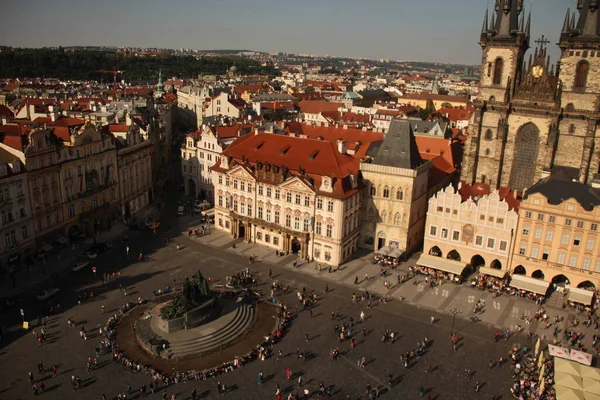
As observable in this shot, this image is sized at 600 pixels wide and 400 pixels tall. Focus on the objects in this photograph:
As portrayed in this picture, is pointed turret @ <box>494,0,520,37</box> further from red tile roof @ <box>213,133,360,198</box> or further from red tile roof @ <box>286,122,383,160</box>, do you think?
red tile roof @ <box>213,133,360,198</box>

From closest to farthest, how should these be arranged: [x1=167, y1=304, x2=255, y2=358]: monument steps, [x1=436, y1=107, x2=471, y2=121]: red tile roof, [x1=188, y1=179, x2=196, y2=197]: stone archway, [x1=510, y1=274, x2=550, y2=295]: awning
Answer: [x1=167, y1=304, x2=255, y2=358]: monument steps < [x1=510, y1=274, x2=550, y2=295]: awning < [x1=188, y1=179, x2=196, y2=197]: stone archway < [x1=436, y1=107, x2=471, y2=121]: red tile roof

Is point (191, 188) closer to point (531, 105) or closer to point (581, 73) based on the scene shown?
point (531, 105)

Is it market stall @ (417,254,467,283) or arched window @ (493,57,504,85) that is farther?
arched window @ (493,57,504,85)

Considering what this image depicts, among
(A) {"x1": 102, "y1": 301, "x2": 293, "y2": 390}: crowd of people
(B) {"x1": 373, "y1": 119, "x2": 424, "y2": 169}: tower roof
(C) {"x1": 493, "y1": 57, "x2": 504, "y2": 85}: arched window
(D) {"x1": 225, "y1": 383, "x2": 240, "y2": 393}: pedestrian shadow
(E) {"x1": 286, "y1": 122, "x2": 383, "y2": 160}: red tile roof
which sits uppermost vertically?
(C) {"x1": 493, "y1": 57, "x2": 504, "y2": 85}: arched window

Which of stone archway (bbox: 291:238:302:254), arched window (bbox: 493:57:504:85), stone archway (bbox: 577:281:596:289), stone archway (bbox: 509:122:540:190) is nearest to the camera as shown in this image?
stone archway (bbox: 577:281:596:289)

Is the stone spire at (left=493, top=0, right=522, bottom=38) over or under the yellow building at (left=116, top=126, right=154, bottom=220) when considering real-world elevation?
over

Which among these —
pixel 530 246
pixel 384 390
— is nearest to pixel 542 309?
pixel 530 246

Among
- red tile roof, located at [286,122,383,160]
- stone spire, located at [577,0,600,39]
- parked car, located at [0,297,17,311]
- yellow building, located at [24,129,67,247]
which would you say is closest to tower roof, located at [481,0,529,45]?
stone spire, located at [577,0,600,39]
